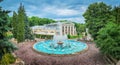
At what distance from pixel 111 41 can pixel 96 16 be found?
11.0 metres

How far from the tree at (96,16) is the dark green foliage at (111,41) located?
722 centimetres

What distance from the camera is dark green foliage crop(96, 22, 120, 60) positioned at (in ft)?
47.7

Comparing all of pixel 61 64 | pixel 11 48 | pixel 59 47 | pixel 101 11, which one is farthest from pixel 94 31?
pixel 11 48

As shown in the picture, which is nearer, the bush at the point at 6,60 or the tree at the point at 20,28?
the bush at the point at 6,60

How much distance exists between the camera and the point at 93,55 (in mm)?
18234

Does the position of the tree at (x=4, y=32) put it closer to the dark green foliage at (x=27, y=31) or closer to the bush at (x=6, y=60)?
the bush at (x=6, y=60)

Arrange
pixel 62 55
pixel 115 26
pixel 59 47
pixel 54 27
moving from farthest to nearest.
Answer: pixel 54 27 → pixel 59 47 → pixel 62 55 → pixel 115 26

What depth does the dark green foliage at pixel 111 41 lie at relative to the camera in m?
14.5

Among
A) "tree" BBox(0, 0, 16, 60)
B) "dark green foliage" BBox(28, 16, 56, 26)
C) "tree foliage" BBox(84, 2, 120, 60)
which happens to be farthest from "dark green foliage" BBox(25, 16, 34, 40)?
"dark green foliage" BBox(28, 16, 56, 26)

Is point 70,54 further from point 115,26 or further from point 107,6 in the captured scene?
point 107,6

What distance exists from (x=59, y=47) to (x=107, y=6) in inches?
402

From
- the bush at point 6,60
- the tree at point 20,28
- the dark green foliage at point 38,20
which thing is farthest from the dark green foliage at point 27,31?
the dark green foliage at point 38,20

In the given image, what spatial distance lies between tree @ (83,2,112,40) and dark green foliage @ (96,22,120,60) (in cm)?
722

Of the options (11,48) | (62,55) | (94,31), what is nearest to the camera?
(11,48)
